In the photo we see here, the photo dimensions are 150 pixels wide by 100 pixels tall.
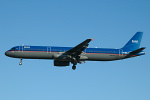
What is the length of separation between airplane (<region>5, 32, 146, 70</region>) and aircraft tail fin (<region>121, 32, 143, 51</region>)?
2234 millimetres

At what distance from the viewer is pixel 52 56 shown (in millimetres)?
74312

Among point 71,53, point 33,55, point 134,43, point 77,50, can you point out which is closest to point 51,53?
point 33,55

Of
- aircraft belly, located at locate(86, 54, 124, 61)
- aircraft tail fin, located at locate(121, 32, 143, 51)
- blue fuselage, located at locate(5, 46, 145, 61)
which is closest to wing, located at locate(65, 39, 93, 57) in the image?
blue fuselage, located at locate(5, 46, 145, 61)

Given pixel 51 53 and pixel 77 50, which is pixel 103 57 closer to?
pixel 77 50

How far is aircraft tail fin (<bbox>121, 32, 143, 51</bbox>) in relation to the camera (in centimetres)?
8169

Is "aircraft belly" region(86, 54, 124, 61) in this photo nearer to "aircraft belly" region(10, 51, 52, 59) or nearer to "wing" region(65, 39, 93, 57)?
"wing" region(65, 39, 93, 57)

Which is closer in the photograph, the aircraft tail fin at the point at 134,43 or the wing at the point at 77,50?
the wing at the point at 77,50

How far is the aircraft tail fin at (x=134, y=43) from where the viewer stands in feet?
268

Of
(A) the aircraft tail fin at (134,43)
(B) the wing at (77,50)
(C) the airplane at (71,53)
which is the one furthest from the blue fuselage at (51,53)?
(A) the aircraft tail fin at (134,43)

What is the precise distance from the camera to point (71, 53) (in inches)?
2896

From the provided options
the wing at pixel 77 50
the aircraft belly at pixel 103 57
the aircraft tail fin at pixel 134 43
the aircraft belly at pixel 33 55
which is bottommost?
the aircraft belly at pixel 103 57

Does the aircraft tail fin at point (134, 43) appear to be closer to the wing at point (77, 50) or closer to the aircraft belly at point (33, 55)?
the wing at point (77, 50)

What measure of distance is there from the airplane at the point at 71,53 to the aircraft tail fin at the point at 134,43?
2.23m

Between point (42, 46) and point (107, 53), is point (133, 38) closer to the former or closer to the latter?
point (107, 53)
